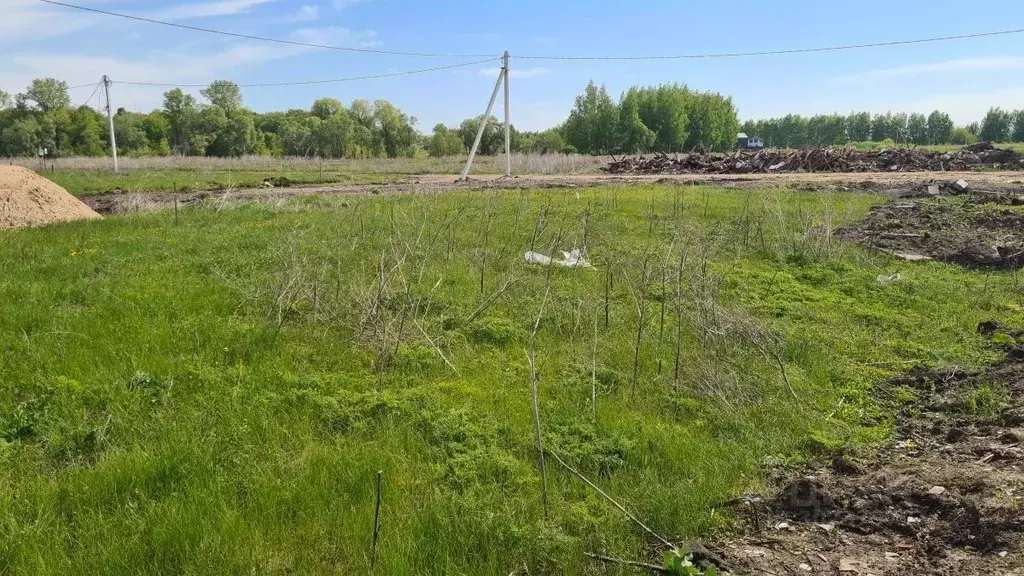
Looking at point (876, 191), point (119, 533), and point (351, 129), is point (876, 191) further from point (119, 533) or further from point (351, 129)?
point (351, 129)

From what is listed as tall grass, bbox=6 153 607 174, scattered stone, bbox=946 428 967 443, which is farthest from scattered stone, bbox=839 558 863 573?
tall grass, bbox=6 153 607 174

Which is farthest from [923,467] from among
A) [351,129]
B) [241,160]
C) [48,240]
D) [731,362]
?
[351,129]

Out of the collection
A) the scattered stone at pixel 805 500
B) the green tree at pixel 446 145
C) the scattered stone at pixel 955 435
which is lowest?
the scattered stone at pixel 805 500

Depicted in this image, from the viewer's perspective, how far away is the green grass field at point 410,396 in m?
3.11

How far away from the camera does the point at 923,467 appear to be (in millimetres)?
3783

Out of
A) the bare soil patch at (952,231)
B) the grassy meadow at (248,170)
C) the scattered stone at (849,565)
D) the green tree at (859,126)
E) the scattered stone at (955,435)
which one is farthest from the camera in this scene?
the green tree at (859,126)

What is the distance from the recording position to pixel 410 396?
466 cm

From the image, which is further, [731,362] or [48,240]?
[48,240]

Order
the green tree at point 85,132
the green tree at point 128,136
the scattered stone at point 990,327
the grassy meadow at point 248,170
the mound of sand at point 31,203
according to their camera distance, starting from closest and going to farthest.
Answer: the scattered stone at point 990,327, the mound of sand at point 31,203, the grassy meadow at point 248,170, the green tree at point 85,132, the green tree at point 128,136

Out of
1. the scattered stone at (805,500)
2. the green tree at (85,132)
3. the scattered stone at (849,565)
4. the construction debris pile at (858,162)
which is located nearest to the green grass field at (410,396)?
the scattered stone at (805,500)

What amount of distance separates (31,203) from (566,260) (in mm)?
10956

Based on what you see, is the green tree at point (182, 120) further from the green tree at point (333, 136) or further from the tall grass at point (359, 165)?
the tall grass at point (359, 165)

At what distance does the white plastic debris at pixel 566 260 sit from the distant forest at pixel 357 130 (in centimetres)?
5212

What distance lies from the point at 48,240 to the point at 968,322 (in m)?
12.4
